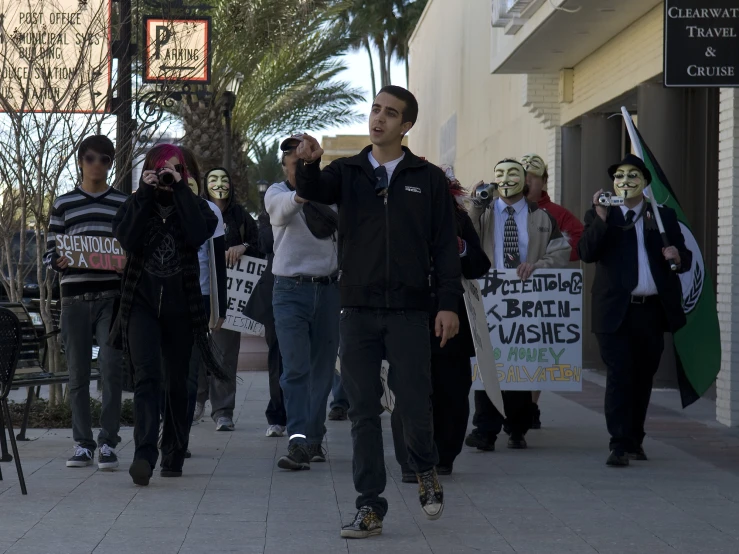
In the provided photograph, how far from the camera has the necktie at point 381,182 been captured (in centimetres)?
570

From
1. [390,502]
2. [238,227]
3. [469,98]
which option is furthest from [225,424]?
[469,98]

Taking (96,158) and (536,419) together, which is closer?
(96,158)

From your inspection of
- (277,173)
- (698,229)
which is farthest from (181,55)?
(277,173)

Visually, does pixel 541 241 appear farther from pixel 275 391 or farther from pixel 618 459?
pixel 275 391

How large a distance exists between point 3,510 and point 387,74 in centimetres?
5669

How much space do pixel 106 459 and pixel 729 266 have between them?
5.30m

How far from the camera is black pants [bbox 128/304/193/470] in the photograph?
6988mm

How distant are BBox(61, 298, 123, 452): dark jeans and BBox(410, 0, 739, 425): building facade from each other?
5010mm

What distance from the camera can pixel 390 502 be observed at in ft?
21.7

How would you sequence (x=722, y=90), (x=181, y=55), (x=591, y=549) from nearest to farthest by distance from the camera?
(x=591, y=549), (x=722, y=90), (x=181, y=55)

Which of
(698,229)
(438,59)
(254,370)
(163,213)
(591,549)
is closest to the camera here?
(591,549)

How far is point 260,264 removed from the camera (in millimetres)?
10570

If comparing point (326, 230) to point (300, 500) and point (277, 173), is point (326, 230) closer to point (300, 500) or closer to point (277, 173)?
point (300, 500)

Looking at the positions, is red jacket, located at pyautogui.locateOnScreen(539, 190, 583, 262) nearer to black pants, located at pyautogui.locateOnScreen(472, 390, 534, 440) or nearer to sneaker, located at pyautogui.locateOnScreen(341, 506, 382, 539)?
black pants, located at pyautogui.locateOnScreen(472, 390, 534, 440)
